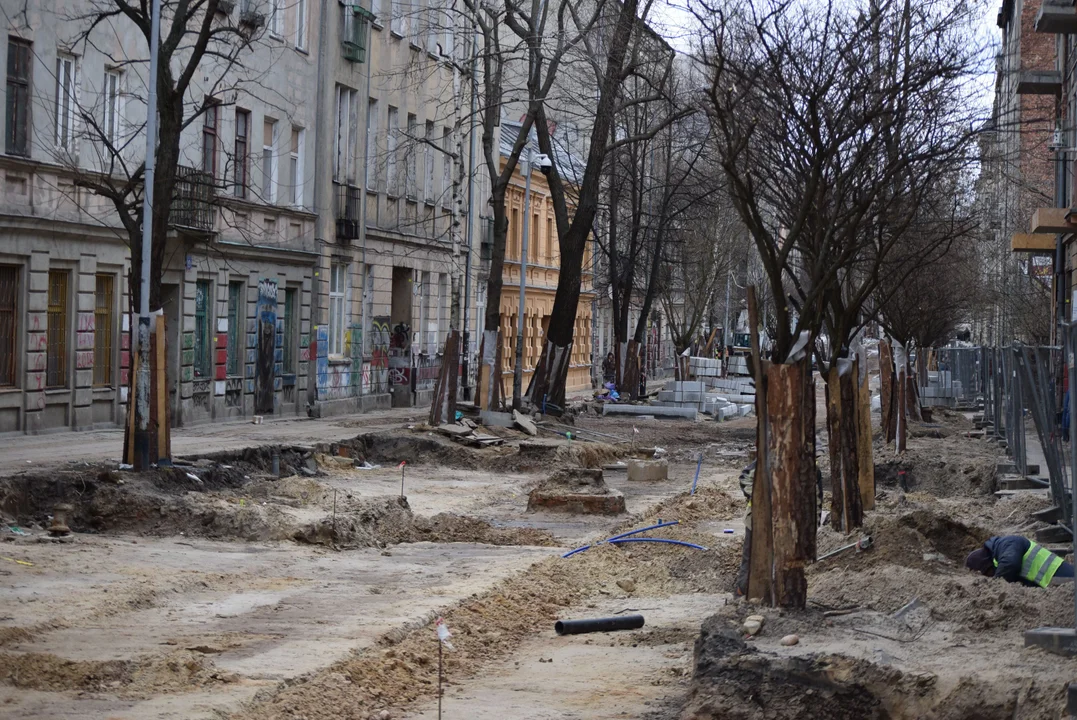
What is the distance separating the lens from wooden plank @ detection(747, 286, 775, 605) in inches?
364

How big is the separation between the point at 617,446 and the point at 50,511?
1479 centimetres

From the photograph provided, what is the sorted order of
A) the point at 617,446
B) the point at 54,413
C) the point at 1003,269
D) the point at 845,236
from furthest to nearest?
the point at 1003,269 < the point at 617,446 < the point at 54,413 < the point at 845,236

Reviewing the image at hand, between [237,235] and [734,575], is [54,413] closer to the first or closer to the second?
[237,235]

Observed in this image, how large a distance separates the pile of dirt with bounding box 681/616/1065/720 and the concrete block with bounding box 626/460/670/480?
49.6 feet

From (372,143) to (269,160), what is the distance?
6.20m

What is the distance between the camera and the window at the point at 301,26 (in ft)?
103

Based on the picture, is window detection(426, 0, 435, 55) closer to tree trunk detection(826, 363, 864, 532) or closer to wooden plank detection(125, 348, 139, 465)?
wooden plank detection(125, 348, 139, 465)

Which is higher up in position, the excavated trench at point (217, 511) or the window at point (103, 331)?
the window at point (103, 331)

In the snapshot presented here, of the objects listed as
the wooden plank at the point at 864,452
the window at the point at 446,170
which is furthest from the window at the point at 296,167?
the wooden plank at the point at 864,452

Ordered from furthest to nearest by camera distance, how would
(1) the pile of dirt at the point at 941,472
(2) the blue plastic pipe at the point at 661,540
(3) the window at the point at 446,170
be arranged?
(3) the window at the point at 446,170 < (1) the pile of dirt at the point at 941,472 < (2) the blue plastic pipe at the point at 661,540

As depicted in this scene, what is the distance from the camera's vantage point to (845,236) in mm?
12852

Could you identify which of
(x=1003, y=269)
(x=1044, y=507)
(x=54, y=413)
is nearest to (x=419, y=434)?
(x=54, y=413)

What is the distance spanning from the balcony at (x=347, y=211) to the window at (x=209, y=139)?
6.04m

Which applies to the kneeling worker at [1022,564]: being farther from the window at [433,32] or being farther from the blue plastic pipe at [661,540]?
the window at [433,32]
